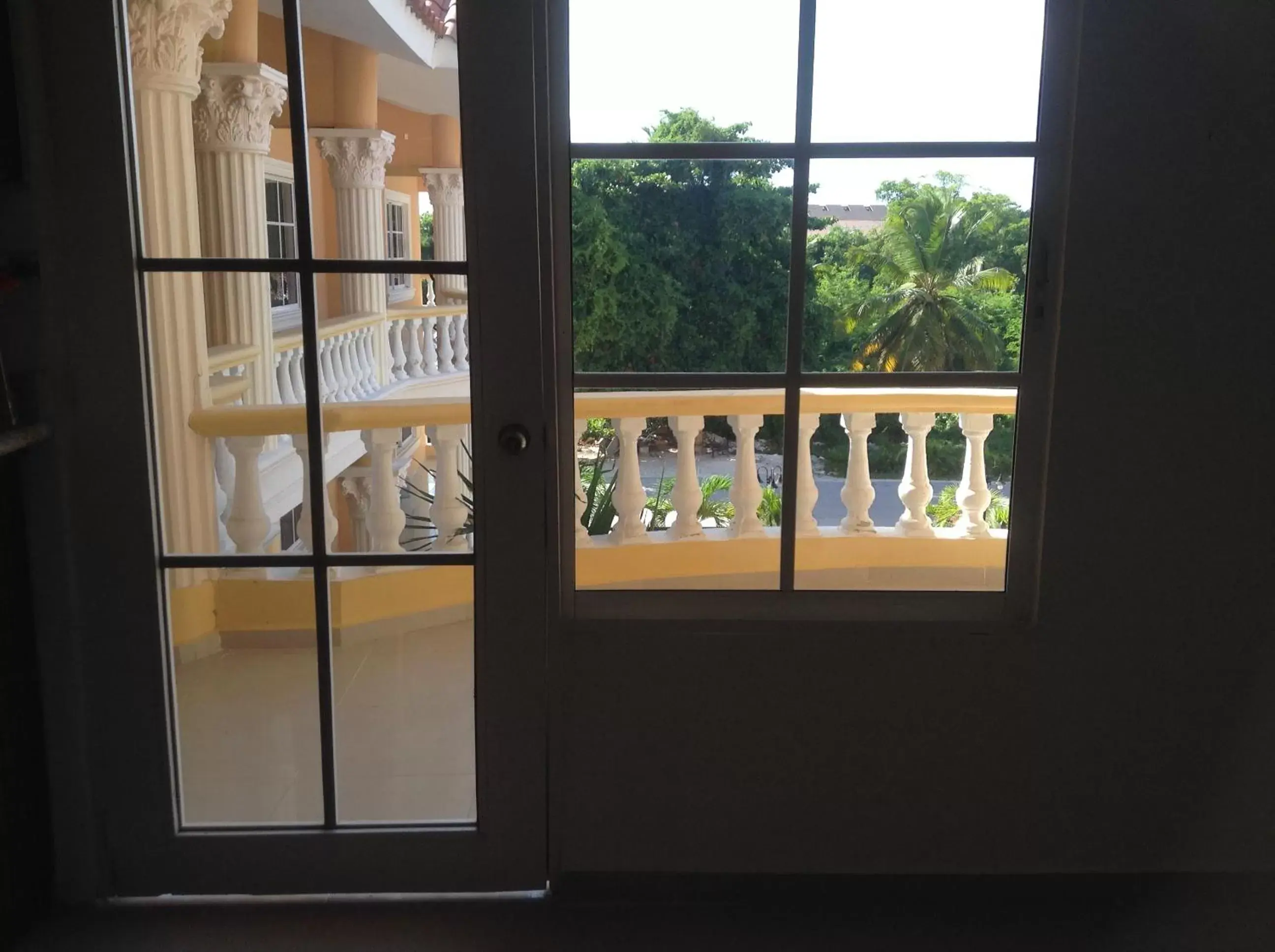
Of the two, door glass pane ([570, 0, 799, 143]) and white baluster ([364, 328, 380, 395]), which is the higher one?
door glass pane ([570, 0, 799, 143])

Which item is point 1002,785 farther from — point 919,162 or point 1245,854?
point 919,162

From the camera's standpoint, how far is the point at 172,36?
169cm

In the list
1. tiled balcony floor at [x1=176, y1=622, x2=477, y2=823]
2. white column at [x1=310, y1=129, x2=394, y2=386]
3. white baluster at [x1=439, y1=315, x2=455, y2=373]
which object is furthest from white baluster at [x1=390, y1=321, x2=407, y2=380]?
tiled balcony floor at [x1=176, y1=622, x2=477, y2=823]

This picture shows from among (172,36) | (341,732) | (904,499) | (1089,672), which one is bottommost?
(341,732)

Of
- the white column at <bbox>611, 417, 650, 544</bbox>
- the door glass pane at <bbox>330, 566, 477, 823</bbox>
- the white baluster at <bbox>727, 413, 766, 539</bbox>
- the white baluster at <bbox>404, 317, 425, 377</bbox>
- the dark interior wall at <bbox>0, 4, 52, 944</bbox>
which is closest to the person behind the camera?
the dark interior wall at <bbox>0, 4, 52, 944</bbox>

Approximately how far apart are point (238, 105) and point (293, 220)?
653 millimetres

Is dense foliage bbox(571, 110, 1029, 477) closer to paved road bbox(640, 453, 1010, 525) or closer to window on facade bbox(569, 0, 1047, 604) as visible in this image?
window on facade bbox(569, 0, 1047, 604)

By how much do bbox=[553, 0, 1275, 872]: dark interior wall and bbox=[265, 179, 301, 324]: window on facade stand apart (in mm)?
813

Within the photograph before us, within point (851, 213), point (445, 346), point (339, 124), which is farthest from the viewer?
point (445, 346)

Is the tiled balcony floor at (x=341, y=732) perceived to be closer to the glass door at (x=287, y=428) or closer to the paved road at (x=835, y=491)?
the glass door at (x=287, y=428)

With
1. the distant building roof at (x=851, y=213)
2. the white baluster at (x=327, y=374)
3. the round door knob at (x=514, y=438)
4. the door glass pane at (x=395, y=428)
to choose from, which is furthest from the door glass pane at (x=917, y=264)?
the white baluster at (x=327, y=374)

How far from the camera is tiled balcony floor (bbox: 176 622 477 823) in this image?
6.16 ft

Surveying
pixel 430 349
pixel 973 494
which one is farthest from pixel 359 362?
pixel 973 494

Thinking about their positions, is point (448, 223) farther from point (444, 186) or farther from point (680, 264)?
point (680, 264)
